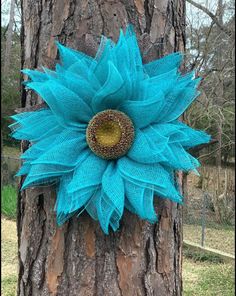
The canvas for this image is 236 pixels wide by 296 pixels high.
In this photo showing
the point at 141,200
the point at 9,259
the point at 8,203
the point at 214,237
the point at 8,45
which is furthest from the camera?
the point at 8,203

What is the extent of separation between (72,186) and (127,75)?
0.18 m

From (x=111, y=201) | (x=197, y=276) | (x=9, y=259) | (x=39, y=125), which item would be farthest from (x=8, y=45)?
(x=111, y=201)

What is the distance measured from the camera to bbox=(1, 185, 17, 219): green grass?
167 inches

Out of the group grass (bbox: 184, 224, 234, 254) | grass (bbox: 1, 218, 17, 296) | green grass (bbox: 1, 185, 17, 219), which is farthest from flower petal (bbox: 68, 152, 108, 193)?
green grass (bbox: 1, 185, 17, 219)

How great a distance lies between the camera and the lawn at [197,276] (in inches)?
93.5

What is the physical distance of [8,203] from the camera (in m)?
4.34

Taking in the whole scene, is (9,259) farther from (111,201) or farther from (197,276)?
(111,201)

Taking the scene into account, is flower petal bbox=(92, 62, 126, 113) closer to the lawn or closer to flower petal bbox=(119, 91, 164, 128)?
flower petal bbox=(119, 91, 164, 128)

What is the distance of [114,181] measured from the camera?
670mm

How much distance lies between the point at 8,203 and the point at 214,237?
193cm

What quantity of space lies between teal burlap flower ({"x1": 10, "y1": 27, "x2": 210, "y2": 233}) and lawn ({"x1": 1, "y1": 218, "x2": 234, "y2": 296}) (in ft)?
5.68

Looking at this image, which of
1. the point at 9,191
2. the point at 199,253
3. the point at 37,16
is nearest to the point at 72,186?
the point at 37,16

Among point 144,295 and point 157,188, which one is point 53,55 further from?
point 144,295

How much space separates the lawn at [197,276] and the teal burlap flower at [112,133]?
173cm
